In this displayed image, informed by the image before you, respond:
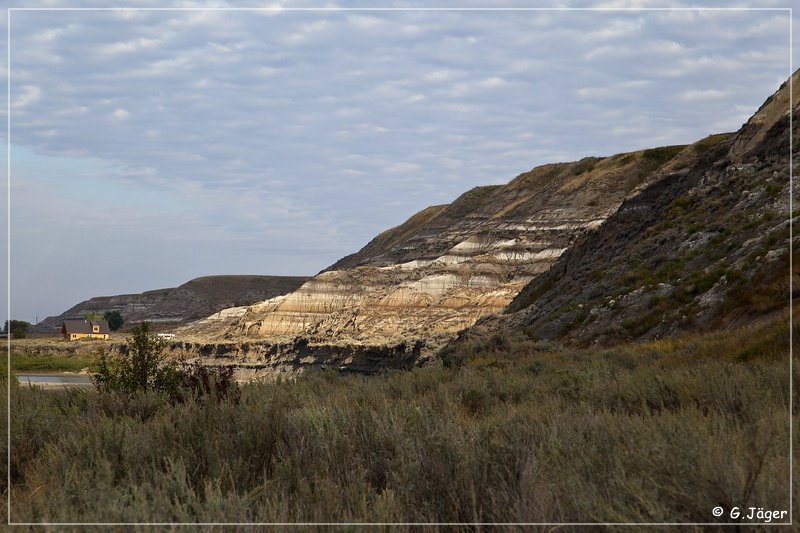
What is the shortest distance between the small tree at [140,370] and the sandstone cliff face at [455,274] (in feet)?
121

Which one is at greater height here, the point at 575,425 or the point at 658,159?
the point at 658,159

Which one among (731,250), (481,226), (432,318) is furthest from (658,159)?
(731,250)

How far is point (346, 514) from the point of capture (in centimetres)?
441

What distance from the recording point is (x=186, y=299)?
480 ft

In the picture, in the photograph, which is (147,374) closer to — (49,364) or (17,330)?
(49,364)

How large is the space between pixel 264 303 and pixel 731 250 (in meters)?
56.0

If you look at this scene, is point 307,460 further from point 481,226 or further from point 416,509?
point 481,226

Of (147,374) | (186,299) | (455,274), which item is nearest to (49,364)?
(455,274)

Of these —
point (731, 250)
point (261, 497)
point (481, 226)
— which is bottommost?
point (261, 497)

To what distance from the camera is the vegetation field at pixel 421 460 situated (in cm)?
423

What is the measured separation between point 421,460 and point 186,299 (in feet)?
482

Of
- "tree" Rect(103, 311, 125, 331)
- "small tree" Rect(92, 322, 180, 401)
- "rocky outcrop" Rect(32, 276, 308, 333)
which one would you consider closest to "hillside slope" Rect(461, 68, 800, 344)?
"small tree" Rect(92, 322, 180, 401)

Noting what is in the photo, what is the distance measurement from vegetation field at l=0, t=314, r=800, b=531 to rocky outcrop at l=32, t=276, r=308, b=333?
124005mm

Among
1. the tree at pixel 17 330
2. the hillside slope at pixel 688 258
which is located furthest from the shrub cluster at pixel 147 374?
the tree at pixel 17 330
